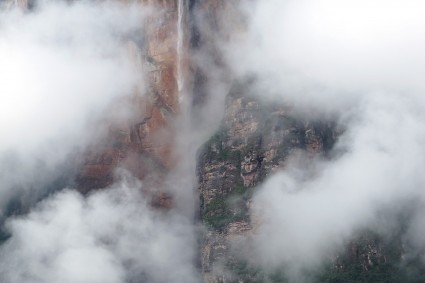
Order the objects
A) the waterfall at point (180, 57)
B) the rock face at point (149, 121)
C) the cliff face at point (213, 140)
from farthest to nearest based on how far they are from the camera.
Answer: the waterfall at point (180, 57)
the rock face at point (149, 121)
the cliff face at point (213, 140)

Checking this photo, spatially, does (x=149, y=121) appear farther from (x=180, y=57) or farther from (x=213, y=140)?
(x=213, y=140)

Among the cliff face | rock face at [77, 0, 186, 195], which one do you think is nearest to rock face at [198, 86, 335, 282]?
the cliff face

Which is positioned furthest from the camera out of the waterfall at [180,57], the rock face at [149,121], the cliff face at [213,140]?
the waterfall at [180,57]

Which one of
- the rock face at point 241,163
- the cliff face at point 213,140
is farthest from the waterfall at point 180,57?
the rock face at point 241,163

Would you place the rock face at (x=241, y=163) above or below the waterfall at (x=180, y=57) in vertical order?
below

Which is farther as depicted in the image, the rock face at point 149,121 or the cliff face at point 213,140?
the rock face at point 149,121

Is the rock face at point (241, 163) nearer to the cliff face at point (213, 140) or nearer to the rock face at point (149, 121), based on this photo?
the cliff face at point (213, 140)

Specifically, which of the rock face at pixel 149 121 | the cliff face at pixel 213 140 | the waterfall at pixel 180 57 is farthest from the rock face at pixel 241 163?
the waterfall at pixel 180 57

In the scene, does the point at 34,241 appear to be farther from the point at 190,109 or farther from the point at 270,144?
the point at 270,144

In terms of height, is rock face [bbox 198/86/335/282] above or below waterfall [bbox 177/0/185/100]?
below

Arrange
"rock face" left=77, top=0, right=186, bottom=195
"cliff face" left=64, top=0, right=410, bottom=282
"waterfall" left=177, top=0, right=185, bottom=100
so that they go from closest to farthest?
"cliff face" left=64, top=0, right=410, bottom=282
"rock face" left=77, top=0, right=186, bottom=195
"waterfall" left=177, top=0, right=185, bottom=100

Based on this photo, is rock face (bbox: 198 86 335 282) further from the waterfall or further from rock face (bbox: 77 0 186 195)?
the waterfall

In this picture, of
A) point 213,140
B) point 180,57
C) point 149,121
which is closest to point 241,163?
point 213,140
